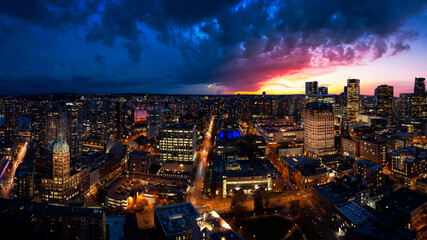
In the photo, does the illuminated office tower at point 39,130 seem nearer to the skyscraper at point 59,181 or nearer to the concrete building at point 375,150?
the skyscraper at point 59,181

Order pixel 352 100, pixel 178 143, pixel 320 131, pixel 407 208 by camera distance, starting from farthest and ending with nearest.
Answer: pixel 352 100 → pixel 320 131 → pixel 178 143 → pixel 407 208

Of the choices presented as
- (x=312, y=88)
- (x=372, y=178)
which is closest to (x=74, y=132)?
(x=372, y=178)

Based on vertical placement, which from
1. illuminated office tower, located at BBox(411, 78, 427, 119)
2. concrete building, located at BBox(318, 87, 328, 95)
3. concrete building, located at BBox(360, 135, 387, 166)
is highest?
concrete building, located at BBox(318, 87, 328, 95)

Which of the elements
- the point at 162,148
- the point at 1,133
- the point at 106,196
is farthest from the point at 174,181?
the point at 1,133

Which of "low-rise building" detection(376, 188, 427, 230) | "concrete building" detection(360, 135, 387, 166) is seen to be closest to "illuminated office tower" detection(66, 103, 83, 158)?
"low-rise building" detection(376, 188, 427, 230)

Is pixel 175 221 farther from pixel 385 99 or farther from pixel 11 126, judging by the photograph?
pixel 385 99

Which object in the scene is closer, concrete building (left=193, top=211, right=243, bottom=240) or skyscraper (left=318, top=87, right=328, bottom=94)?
concrete building (left=193, top=211, right=243, bottom=240)

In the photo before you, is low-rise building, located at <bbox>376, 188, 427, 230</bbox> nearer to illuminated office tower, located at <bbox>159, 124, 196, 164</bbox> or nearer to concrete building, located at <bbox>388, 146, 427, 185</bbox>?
concrete building, located at <bbox>388, 146, 427, 185</bbox>

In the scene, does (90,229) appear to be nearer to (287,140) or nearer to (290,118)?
(287,140)
